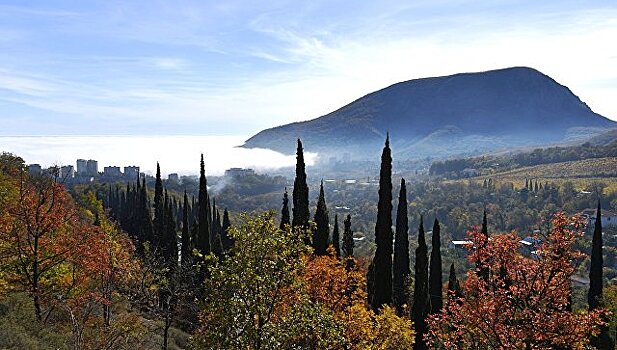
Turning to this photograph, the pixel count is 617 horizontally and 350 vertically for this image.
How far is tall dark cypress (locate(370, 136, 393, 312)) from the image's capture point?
34500mm

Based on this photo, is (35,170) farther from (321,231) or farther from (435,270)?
(435,270)

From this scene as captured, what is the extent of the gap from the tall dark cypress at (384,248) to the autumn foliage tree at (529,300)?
47.4 feet

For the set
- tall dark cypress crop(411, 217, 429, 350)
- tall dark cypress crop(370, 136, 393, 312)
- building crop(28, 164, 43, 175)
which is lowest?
tall dark cypress crop(411, 217, 429, 350)

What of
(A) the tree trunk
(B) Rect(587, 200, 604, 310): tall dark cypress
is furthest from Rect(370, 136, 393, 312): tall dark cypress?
(B) Rect(587, 200, 604, 310): tall dark cypress

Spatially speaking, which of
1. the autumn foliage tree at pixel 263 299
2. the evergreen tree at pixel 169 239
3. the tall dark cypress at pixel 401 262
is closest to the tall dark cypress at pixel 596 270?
the tall dark cypress at pixel 401 262

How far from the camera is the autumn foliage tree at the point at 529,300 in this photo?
17.7 meters

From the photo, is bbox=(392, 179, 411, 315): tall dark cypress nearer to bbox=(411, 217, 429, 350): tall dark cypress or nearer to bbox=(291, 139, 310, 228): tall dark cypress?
bbox=(411, 217, 429, 350): tall dark cypress

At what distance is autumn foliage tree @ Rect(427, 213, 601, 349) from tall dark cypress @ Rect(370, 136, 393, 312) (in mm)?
14449

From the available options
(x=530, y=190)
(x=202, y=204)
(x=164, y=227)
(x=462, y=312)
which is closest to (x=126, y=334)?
(x=462, y=312)

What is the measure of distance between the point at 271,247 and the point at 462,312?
9128mm

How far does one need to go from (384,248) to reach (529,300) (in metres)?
17.1

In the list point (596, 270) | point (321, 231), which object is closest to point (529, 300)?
point (321, 231)

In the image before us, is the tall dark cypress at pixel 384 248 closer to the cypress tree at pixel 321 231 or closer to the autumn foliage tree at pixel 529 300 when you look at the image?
the cypress tree at pixel 321 231

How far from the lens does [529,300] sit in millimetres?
18750
